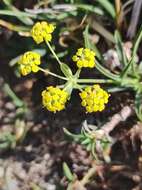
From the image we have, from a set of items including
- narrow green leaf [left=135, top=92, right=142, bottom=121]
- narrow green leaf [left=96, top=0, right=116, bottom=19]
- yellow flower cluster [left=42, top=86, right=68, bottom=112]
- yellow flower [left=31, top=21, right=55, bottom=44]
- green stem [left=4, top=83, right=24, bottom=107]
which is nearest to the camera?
yellow flower cluster [left=42, top=86, right=68, bottom=112]

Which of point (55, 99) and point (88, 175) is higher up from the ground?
point (55, 99)

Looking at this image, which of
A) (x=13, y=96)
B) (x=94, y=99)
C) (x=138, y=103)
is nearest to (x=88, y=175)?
(x=138, y=103)

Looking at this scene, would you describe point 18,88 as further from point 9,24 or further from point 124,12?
point 124,12

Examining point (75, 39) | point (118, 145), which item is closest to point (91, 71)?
point (75, 39)

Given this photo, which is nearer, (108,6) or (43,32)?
(43,32)

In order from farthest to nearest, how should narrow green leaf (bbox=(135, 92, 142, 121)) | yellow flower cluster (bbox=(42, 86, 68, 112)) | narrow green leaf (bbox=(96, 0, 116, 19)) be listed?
narrow green leaf (bbox=(96, 0, 116, 19)) < narrow green leaf (bbox=(135, 92, 142, 121)) < yellow flower cluster (bbox=(42, 86, 68, 112))

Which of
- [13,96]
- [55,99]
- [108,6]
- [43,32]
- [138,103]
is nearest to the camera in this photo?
[55,99]

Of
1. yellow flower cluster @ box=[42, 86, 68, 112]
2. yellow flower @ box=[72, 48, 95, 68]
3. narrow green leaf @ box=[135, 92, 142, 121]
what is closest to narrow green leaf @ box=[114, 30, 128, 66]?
narrow green leaf @ box=[135, 92, 142, 121]

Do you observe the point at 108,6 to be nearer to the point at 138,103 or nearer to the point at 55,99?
the point at 138,103

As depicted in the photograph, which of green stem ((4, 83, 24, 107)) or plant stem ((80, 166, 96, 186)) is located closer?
plant stem ((80, 166, 96, 186))

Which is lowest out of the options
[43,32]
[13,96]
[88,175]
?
[88,175]

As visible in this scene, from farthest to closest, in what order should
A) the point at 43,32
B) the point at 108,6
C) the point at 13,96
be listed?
the point at 13,96, the point at 108,6, the point at 43,32

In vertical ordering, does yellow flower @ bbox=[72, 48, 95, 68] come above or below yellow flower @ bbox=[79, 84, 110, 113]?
above

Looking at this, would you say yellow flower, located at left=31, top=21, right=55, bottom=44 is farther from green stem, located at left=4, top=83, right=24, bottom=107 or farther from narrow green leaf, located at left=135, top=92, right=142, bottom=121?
green stem, located at left=4, top=83, right=24, bottom=107
